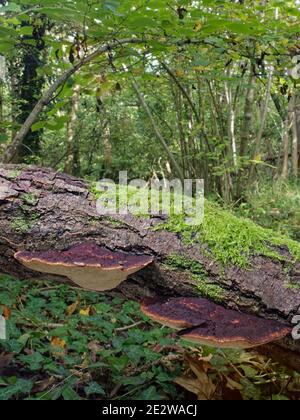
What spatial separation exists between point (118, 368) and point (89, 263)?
0.99m

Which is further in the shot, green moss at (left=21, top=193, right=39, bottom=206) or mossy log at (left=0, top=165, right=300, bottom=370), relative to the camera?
green moss at (left=21, top=193, right=39, bottom=206)

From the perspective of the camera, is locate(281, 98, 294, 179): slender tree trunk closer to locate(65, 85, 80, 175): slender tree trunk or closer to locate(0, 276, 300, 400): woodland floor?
locate(65, 85, 80, 175): slender tree trunk

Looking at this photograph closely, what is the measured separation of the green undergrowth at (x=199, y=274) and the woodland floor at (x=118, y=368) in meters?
0.60

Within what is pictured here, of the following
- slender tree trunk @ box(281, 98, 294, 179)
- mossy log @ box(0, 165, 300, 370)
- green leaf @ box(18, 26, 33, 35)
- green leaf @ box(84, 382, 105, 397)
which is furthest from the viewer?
slender tree trunk @ box(281, 98, 294, 179)

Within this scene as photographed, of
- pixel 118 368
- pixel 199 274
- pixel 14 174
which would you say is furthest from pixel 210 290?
pixel 14 174

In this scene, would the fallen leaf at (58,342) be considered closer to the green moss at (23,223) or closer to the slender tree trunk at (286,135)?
the green moss at (23,223)

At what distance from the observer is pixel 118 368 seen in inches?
87.4

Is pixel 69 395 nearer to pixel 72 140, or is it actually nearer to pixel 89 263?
pixel 89 263

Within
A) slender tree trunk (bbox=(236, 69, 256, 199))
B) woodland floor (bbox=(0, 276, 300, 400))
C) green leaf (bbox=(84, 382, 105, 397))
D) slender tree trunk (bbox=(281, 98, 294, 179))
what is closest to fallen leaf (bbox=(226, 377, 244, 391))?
woodland floor (bbox=(0, 276, 300, 400))

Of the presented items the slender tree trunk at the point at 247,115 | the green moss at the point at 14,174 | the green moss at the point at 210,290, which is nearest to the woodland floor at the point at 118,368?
the green moss at the point at 210,290

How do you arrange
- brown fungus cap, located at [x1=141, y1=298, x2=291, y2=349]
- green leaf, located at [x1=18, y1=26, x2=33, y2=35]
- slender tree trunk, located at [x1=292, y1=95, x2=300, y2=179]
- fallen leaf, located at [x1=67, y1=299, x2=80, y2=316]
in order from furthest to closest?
slender tree trunk, located at [x1=292, y1=95, x2=300, y2=179] < fallen leaf, located at [x1=67, y1=299, x2=80, y2=316] < green leaf, located at [x1=18, y1=26, x2=33, y2=35] < brown fungus cap, located at [x1=141, y1=298, x2=291, y2=349]

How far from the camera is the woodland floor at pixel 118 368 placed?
81.9 inches

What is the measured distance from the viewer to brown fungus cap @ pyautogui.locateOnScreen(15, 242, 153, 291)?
4.97ft

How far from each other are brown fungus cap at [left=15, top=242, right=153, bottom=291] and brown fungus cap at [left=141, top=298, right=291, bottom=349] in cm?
19
